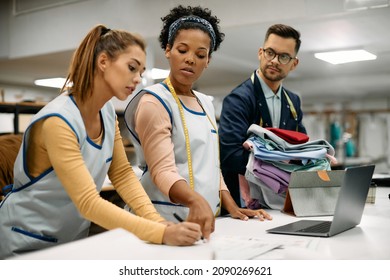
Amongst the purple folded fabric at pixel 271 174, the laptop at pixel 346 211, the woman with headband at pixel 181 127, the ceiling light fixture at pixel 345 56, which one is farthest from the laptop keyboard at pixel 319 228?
the ceiling light fixture at pixel 345 56

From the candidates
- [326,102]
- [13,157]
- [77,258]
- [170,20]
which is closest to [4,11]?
[13,157]

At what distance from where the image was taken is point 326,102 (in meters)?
10.0

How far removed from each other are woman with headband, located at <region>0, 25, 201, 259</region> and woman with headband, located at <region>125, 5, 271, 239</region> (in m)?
0.10

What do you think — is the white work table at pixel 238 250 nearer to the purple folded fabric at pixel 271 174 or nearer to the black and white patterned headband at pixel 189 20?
the purple folded fabric at pixel 271 174

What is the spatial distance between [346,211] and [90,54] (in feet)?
2.46

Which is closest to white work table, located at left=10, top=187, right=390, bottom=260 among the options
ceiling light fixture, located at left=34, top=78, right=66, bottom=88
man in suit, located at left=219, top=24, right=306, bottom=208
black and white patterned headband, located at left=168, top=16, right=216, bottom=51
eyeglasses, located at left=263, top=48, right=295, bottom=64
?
man in suit, located at left=219, top=24, right=306, bottom=208

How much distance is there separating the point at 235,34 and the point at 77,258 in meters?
4.21

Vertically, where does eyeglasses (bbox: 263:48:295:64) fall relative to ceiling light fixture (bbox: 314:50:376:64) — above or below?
below

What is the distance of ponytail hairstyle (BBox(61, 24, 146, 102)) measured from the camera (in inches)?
43.1

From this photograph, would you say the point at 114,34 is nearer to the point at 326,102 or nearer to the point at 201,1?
the point at 201,1

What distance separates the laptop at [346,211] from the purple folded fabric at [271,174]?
0.25 m

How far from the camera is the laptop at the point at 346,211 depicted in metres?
1.09

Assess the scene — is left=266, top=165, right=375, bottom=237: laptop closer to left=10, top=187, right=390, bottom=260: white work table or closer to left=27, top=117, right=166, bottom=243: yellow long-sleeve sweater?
left=10, top=187, right=390, bottom=260: white work table

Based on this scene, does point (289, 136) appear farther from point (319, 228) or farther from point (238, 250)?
point (238, 250)
